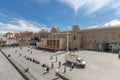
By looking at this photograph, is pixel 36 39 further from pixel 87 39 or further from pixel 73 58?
pixel 73 58

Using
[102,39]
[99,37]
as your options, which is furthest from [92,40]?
[102,39]

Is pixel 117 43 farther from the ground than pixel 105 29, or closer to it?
closer to it

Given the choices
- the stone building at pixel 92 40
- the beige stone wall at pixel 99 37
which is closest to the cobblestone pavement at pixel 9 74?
the stone building at pixel 92 40

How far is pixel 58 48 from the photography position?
1571 inches

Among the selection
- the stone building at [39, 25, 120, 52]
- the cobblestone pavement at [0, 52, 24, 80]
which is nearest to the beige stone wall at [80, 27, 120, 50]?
the stone building at [39, 25, 120, 52]

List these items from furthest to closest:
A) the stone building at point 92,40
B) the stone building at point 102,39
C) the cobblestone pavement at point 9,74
→ the stone building at point 92,40
the stone building at point 102,39
the cobblestone pavement at point 9,74

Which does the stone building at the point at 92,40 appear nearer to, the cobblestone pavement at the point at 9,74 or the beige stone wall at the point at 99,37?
the beige stone wall at the point at 99,37

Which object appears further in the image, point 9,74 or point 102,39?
point 102,39

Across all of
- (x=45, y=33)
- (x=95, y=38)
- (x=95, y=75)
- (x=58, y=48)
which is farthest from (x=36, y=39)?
(x=95, y=75)

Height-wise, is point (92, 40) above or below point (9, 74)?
above

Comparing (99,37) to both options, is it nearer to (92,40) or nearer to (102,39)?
(102,39)

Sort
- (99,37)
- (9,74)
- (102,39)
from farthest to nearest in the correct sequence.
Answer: (99,37), (102,39), (9,74)

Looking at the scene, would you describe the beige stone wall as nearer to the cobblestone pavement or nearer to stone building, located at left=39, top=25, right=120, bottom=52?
stone building, located at left=39, top=25, right=120, bottom=52

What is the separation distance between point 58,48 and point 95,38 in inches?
531
